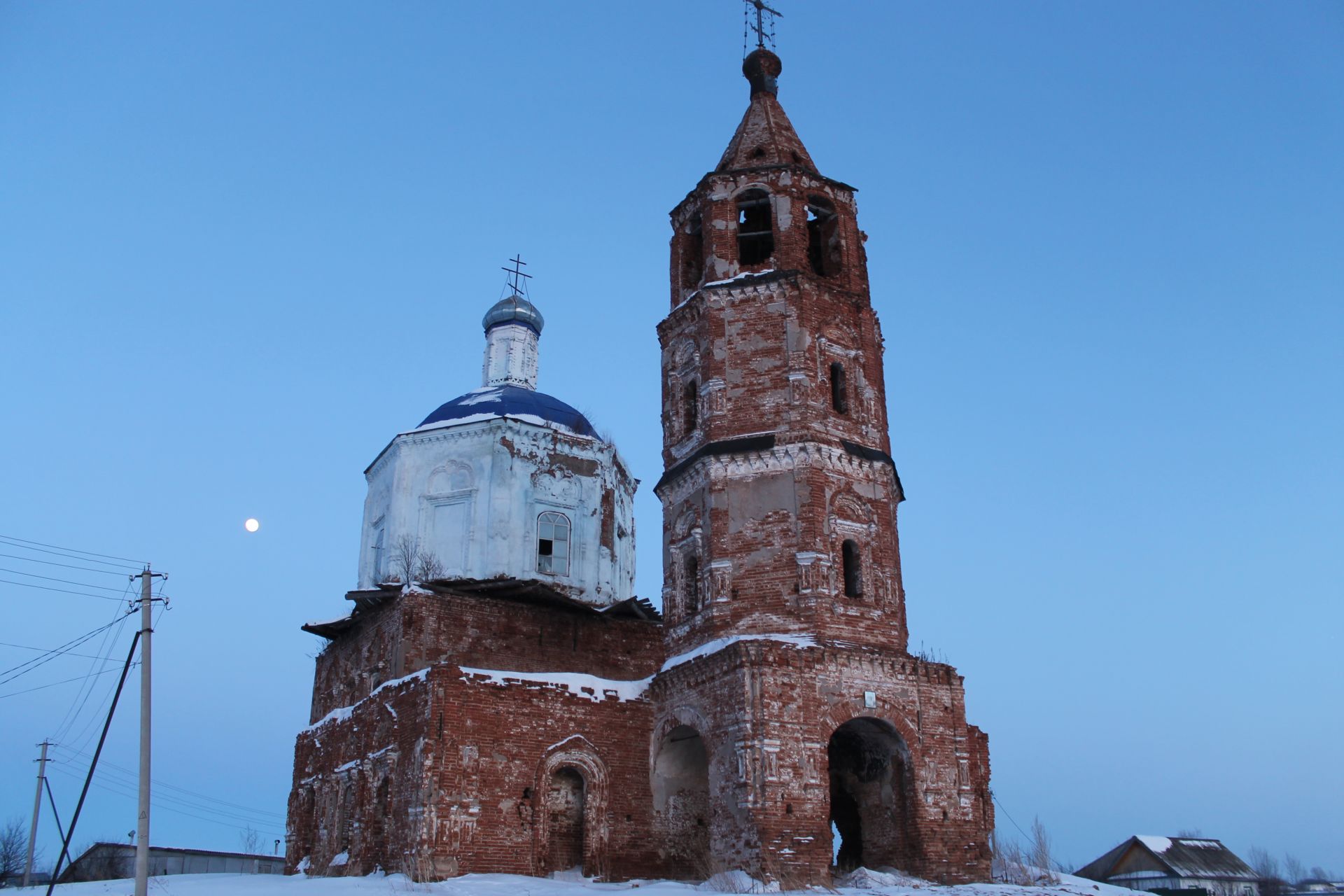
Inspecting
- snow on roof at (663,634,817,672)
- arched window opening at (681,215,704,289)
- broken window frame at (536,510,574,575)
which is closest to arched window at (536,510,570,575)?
broken window frame at (536,510,574,575)

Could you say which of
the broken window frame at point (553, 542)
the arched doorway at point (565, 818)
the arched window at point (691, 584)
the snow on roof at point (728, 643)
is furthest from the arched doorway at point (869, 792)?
the broken window frame at point (553, 542)

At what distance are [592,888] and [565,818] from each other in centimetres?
194

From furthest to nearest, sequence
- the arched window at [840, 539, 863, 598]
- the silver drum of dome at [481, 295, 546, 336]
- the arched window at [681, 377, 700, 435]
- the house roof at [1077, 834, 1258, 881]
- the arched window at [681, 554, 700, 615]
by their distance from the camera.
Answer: the house roof at [1077, 834, 1258, 881]
the silver drum of dome at [481, 295, 546, 336]
the arched window at [681, 377, 700, 435]
the arched window at [681, 554, 700, 615]
the arched window at [840, 539, 863, 598]

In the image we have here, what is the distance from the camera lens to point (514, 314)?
85.4 feet

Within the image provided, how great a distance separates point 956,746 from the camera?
1672cm

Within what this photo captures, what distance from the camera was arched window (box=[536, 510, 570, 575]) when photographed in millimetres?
21719

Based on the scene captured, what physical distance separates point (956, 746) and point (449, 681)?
7789mm

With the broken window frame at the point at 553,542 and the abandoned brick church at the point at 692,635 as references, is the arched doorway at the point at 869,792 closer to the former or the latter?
the abandoned brick church at the point at 692,635

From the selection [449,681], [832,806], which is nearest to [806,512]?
[832,806]

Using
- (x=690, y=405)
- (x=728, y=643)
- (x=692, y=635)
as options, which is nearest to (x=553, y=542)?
(x=690, y=405)

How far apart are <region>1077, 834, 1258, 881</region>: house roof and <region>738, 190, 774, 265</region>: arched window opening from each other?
2104 centimetres

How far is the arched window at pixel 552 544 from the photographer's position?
21719mm

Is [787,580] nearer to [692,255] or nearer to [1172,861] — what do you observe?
[692,255]

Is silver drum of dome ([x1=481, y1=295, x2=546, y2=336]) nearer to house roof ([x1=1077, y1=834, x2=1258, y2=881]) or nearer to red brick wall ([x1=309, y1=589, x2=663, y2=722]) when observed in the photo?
red brick wall ([x1=309, y1=589, x2=663, y2=722])
